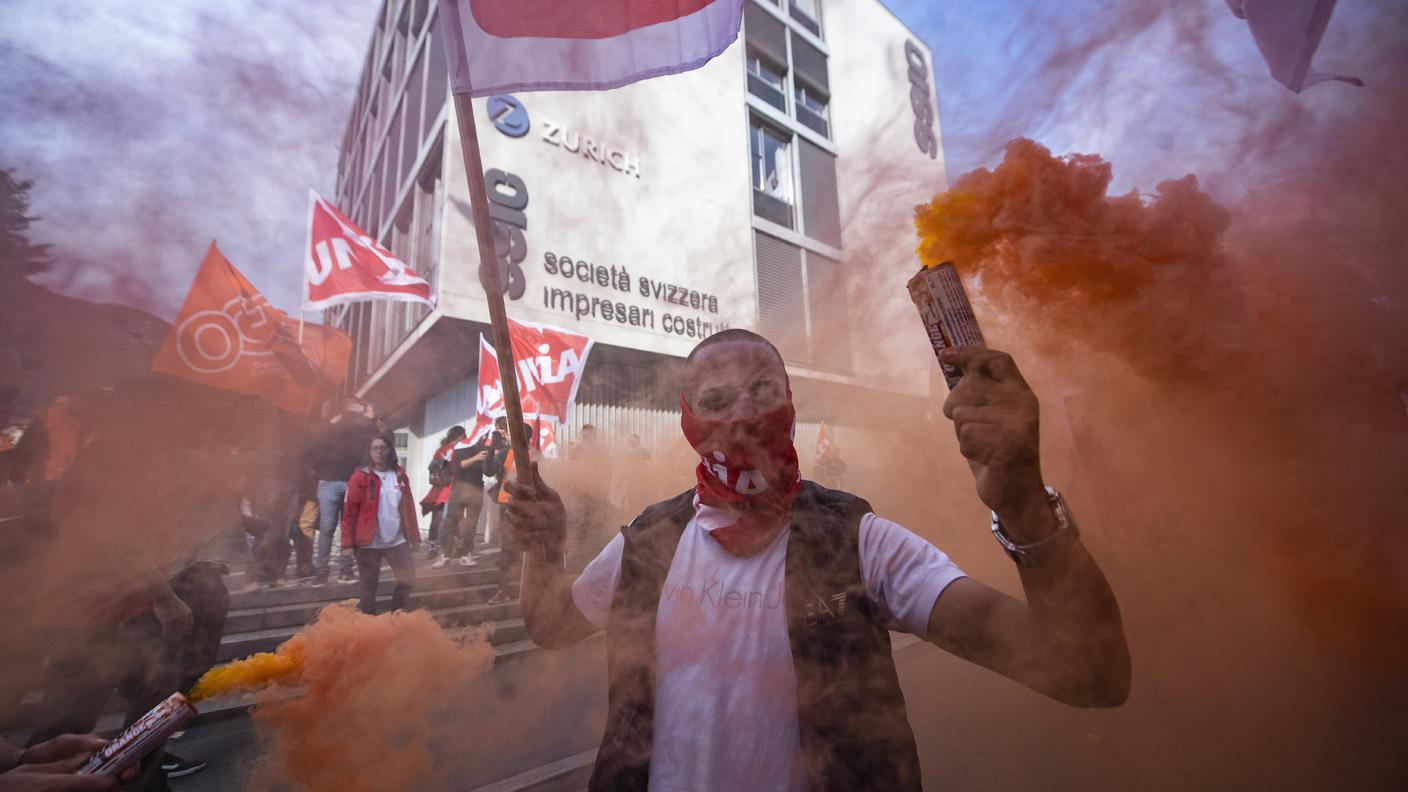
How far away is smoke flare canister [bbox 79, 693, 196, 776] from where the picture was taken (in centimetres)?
146

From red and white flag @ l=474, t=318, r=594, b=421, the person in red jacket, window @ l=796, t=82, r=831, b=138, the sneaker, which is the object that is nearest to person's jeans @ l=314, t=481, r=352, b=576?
the person in red jacket

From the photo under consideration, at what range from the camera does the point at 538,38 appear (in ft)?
7.96

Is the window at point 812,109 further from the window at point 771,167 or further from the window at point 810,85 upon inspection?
the window at point 771,167

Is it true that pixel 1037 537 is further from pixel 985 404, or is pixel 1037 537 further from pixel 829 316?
pixel 829 316

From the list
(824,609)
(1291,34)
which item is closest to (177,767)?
(824,609)

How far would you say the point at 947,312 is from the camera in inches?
45.4

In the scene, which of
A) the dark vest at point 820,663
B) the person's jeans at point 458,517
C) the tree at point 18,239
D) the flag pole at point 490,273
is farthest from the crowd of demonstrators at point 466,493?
the dark vest at point 820,663

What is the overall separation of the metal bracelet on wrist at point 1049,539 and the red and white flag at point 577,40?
2254 mm

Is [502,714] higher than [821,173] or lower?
lower

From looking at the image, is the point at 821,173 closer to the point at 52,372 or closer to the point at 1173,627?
the point at 1173,627

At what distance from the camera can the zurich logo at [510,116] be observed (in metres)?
9.68

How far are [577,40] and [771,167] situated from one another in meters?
6.67

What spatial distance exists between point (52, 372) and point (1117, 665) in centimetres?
368

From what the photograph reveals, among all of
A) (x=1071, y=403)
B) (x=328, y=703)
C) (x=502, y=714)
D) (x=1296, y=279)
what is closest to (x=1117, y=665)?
(x=1071, y=403)
